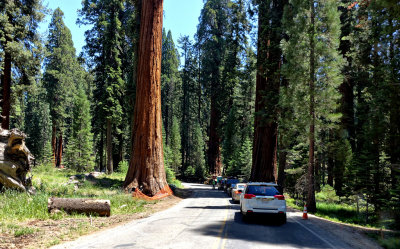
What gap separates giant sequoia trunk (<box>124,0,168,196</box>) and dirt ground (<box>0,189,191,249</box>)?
193 inches

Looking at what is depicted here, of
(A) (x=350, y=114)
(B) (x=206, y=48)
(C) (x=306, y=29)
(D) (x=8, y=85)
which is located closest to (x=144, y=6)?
(C) (x=306, y=29)

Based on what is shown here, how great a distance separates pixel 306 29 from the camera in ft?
54.0

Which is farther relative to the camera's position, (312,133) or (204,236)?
(312,133)

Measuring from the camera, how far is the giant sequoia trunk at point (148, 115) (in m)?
16.2

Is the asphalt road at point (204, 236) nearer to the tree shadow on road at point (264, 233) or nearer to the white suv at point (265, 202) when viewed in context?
the tree shadow on road at point (264, 233)

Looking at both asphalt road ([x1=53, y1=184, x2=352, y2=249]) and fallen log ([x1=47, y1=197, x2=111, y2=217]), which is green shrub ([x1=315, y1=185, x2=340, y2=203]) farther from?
fallen log ([x1=47, y1=197, x2=111, y2=217])

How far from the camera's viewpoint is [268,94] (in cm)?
2139

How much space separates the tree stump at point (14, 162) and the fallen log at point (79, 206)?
13.8 feet

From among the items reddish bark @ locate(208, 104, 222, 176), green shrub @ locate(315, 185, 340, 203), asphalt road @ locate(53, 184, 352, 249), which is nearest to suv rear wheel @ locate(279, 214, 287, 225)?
asphalt road @ locate(53, 184, 352, 249)

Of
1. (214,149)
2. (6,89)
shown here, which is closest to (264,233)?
(6,89)

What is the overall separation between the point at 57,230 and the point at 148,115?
9.43m

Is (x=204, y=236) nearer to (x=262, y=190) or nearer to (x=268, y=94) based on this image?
(x=262, y=190)

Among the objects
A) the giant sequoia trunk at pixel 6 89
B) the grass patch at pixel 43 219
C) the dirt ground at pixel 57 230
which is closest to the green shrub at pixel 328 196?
the grass patch at pixel 43 219

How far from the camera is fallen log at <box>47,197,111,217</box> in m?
9.99
